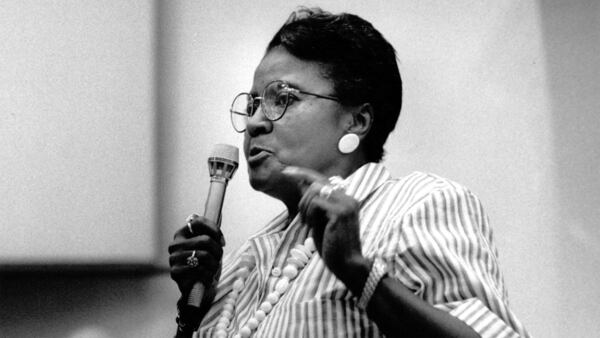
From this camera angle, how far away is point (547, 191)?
6.06 ft

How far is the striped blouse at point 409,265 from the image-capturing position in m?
1.12

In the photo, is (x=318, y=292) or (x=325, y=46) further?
(x=325, y=46)

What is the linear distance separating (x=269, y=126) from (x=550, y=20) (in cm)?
84

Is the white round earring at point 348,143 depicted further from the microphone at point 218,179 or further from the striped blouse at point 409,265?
the microphone at point 218,179

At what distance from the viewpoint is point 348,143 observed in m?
1.48

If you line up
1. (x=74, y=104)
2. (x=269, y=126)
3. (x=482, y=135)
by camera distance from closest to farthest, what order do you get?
(x=269, y=126), (x=74, y=104), (x=482, y=135)

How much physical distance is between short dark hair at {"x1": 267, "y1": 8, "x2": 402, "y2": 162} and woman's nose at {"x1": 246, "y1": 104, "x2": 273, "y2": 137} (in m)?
0.13

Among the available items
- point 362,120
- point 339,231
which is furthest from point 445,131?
point 339,231

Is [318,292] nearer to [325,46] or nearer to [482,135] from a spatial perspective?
[325,46]

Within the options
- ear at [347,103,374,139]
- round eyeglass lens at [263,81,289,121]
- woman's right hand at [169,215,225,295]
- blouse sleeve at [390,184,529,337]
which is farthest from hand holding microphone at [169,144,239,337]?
blouse sleeve at [390,184,529,337]

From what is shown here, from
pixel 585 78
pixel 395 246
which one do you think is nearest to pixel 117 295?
pixel 395 246

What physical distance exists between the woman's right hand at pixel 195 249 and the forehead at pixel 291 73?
0.29 metres

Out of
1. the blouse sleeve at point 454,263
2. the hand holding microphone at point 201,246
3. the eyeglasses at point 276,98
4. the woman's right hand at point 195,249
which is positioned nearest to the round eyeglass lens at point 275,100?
the eyeglasses at point 276,98


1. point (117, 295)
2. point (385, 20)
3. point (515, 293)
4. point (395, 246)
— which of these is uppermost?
point (385, 20)
